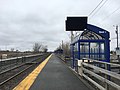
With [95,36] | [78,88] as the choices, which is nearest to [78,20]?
[95,36]

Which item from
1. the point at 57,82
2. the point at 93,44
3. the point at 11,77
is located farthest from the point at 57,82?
the point at 93,44

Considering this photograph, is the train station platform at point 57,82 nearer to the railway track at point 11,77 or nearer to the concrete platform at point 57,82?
the concrete platform at point 57,82

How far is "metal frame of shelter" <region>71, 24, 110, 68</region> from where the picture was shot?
1741 centimetres

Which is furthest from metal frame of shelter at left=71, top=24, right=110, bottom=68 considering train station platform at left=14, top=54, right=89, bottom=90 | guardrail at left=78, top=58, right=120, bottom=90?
guardrail at left=78, top=58, right=120, bottom=90

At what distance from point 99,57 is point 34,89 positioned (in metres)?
10.0

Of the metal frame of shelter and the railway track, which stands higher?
the metal frame of shelter

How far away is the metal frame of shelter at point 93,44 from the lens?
57.1 ft

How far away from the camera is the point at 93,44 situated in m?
18.9

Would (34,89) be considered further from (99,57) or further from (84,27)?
(99,57)

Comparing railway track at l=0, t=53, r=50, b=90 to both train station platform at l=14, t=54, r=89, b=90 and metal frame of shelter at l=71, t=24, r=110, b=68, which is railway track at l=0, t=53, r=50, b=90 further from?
metal frame of shelter at l=71, t=24, r=110, b=68

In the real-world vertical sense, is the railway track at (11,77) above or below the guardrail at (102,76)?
below

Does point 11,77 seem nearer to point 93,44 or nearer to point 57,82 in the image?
point 57,82

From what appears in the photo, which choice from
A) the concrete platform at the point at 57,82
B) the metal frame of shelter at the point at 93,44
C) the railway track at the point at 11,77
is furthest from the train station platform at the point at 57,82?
the metal frame of shelter at the point at 93,44

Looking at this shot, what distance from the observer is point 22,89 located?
9.93m
